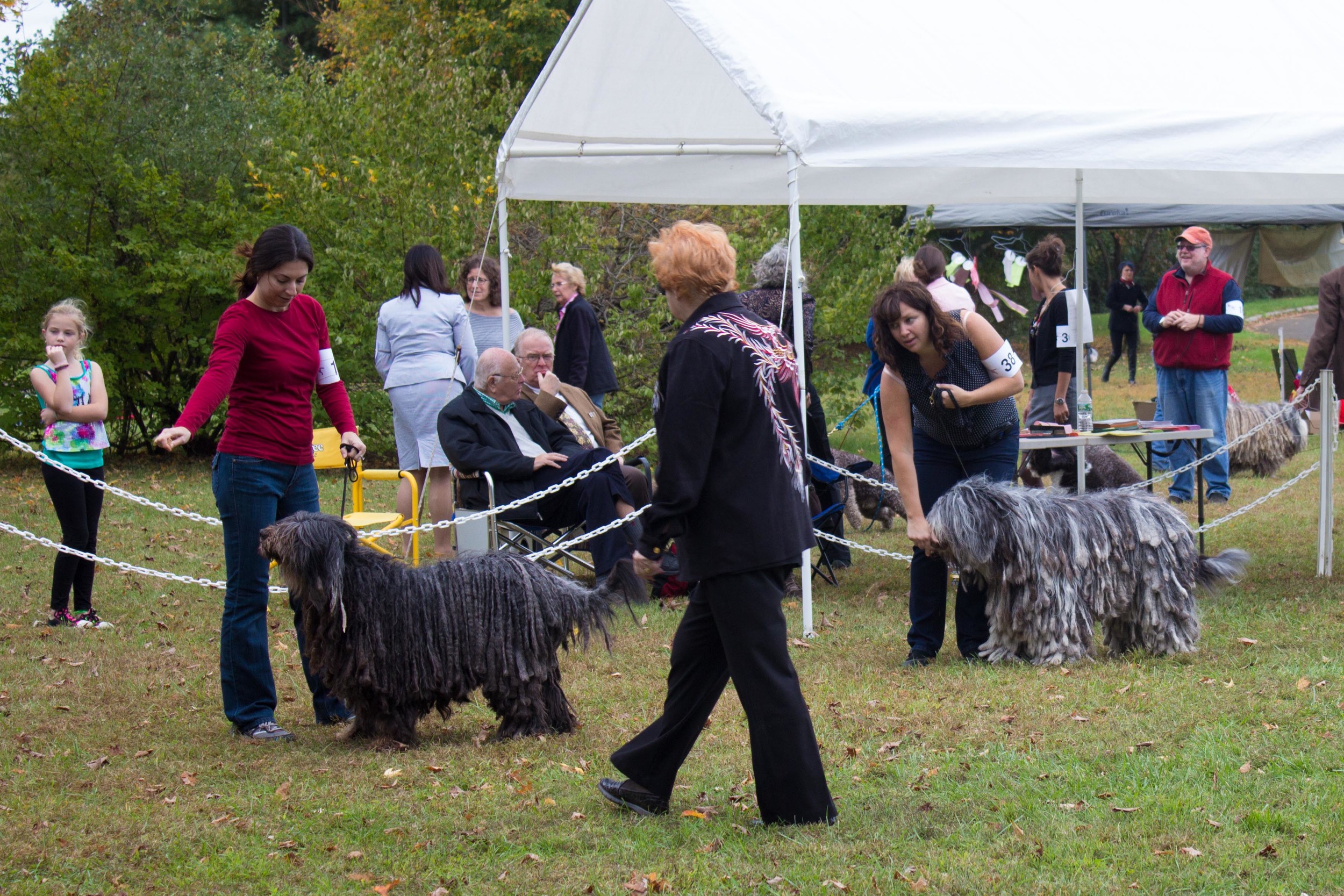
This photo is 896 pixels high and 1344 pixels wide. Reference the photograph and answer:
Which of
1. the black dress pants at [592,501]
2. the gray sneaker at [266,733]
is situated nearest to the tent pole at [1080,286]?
the black dress pants at [592,501]

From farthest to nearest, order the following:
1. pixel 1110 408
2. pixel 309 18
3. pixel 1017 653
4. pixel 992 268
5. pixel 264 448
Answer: pixel 309 18 < pixel 992 268 < pixel 1110 408 < pixel 1017 653 < pixel 264 448

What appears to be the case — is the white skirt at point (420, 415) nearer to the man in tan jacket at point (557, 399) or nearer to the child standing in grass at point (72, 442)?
the man in tan jacket at point (557, 399)

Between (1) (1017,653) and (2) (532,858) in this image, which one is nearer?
(2) (532,858)

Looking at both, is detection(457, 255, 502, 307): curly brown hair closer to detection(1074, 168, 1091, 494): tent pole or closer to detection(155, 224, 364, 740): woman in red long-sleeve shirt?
detection(155, 224, 364, 740): woman in red long-sleeve shirt

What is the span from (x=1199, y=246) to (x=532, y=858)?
281 inches

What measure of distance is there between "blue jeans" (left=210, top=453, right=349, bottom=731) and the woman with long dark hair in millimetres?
2365

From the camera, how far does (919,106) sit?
19.5 ft

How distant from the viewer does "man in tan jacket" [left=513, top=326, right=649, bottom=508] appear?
7.54m

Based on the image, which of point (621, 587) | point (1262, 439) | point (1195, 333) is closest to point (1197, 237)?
point (1195, 333)

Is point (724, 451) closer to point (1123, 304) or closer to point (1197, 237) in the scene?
point (1197, 237)

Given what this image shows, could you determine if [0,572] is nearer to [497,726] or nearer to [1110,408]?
[497,726]

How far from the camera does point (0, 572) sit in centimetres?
828

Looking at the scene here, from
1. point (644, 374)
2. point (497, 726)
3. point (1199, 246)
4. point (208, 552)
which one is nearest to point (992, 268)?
point (644, 374)

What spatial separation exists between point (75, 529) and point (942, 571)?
449cm
